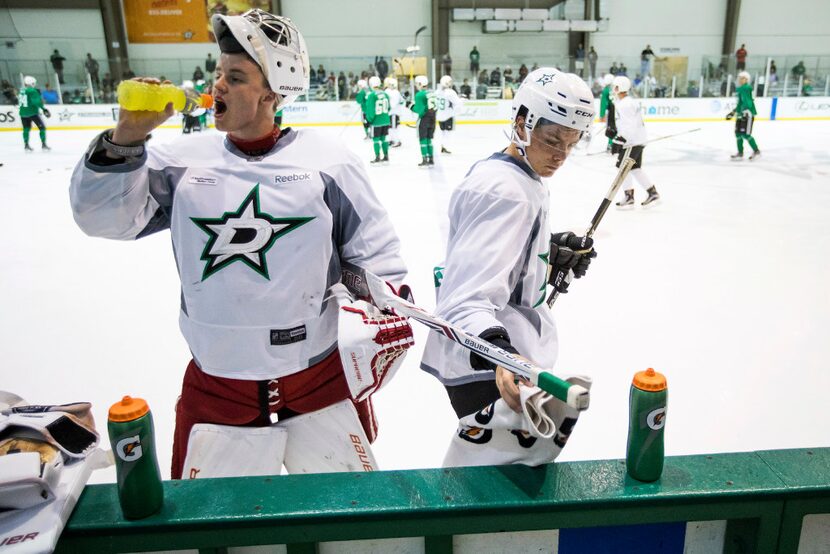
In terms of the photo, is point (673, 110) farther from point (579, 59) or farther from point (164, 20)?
point (164, 20)

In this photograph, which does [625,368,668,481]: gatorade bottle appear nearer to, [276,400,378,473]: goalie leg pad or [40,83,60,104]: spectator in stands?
[276,400,378,473]: goalie leg pad

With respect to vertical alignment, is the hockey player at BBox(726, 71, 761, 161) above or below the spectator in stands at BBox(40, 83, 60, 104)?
below

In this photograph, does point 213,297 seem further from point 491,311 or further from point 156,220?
point 491,311

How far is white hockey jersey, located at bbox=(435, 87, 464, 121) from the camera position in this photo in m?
11.5

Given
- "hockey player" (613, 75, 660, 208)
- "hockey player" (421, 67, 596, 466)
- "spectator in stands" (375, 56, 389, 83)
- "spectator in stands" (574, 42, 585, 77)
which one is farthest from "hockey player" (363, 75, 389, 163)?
"spectator in stands" (574, 42, 585, 77)

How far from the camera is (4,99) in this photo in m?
15.7

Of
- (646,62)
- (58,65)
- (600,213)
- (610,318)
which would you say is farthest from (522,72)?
(600,213)

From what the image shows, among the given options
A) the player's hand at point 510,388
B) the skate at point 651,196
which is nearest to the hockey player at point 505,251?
the player's hand at point 510,388

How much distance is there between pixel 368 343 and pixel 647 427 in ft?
2.06

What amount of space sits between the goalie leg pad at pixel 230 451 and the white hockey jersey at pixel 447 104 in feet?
34.3

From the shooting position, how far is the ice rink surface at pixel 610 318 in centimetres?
281

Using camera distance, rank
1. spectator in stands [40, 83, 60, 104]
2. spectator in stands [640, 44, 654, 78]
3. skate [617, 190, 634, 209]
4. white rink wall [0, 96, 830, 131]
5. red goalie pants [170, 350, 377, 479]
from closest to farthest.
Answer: red goalie pants [170, 350, 377, 479] < skate [617, 190, 634, 209] < spectator in stands [40, 83, 60, 104] < white rink wall [0, 96, 830, 131] < spectator in stands [640, 44, 654, 78]

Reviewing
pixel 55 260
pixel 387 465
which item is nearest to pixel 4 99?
pixel 55 260

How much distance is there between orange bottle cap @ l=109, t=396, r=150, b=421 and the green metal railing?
155mm
